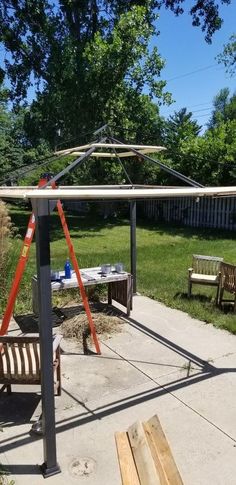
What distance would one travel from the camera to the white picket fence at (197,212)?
18.0m

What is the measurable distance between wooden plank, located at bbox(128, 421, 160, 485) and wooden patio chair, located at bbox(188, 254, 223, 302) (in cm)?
545

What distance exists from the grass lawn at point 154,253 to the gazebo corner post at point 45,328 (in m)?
4.19

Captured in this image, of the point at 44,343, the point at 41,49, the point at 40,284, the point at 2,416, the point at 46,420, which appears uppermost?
the point at 41,49

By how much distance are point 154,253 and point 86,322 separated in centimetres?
680

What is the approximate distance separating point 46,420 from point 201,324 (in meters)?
4.29

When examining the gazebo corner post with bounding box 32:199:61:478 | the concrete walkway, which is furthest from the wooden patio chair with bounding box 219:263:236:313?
the gazebo corner post with bounding box 32:199:61:478

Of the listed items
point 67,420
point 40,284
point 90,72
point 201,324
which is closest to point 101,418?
point 67,420

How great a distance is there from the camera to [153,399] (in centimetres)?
510

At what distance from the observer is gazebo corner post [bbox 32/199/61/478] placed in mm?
3635

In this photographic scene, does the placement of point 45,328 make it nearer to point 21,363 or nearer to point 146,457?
point 21,363

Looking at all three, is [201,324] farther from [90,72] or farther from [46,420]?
[90,72]

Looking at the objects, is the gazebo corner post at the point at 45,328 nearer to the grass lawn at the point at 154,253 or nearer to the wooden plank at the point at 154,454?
the wooden plank at the point at 154,454

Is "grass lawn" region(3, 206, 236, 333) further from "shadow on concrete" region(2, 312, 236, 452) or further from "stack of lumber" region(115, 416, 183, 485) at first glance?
"stack of lumber" region(115, 416, 183, 485)

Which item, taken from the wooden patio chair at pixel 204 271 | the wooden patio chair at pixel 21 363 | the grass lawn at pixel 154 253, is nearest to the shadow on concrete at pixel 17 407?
the wooden patio chair at pixel 21 363
